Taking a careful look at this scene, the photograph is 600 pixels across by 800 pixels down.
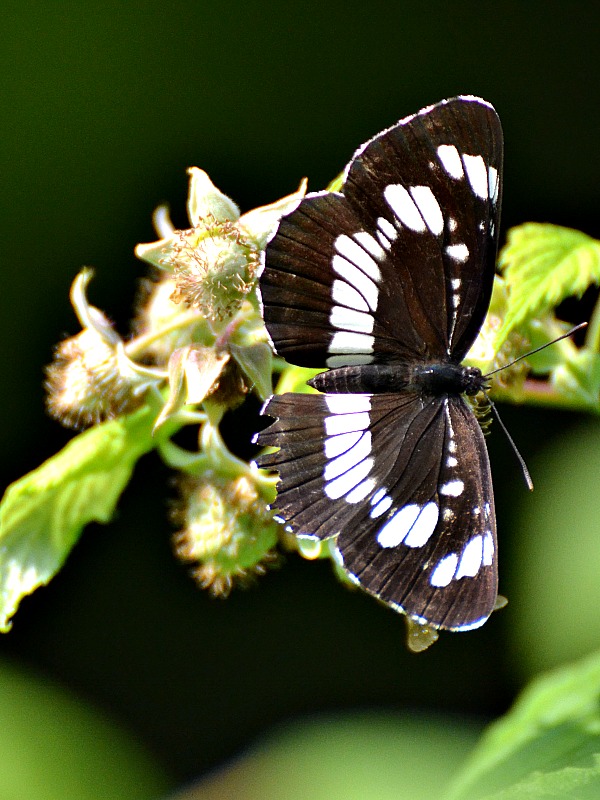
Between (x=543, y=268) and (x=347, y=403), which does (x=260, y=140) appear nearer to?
(x=543, y=268)

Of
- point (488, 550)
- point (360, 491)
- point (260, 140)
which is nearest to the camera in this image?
point (488, 550)

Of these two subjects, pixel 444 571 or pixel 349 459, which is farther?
pixel 349 459

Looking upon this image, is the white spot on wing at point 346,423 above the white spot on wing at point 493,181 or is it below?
below

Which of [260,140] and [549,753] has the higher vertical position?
[260,140]

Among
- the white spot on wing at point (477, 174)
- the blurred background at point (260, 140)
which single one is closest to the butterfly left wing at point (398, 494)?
the white spot on wing at point (477, 174)

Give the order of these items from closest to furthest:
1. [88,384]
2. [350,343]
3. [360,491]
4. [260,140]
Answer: [360,491], [350,343], [88,384], [260,140]

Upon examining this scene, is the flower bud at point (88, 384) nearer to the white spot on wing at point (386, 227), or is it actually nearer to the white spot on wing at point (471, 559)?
the white spot on wing at point (386, 227)

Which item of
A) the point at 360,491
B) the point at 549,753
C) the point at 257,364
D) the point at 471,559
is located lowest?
the point at 549,753

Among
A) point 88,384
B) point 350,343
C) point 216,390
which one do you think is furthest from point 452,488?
point 88,384

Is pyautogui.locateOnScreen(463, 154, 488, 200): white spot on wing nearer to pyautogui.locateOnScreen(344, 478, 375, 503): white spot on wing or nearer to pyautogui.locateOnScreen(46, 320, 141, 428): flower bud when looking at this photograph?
pyautogui.locateOnScreen(344, 478, 375, 503): white spot on wing
